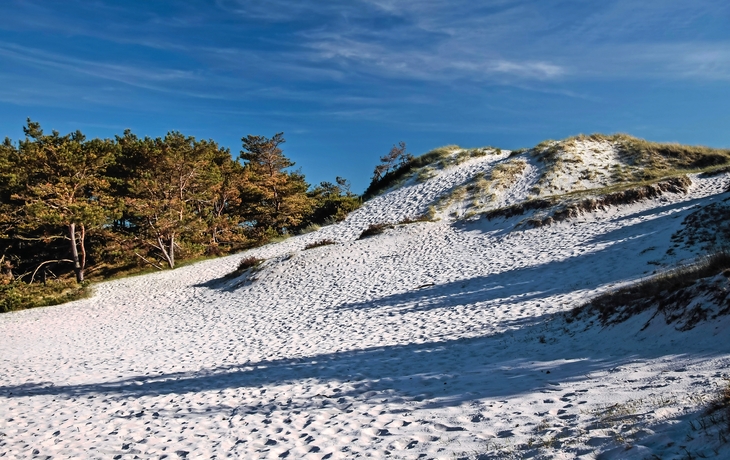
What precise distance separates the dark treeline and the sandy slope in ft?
27.9

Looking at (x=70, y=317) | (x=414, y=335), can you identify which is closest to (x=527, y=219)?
(x=414, y=335)

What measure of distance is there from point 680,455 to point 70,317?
2278cm

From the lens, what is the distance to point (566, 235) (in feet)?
63.7

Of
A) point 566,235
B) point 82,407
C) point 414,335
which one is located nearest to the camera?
point 82,407

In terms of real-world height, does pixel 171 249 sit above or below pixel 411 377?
above

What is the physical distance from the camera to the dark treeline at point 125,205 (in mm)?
26578

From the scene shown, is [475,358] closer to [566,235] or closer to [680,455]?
[680,455]

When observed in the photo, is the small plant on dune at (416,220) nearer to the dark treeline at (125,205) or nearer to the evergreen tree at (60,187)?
the dark treeline at (125,205)

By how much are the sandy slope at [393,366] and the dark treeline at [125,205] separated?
8518 mm

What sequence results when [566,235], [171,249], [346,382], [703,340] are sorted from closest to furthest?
[703,340] < [346,382] < [566,235] < [171,249]

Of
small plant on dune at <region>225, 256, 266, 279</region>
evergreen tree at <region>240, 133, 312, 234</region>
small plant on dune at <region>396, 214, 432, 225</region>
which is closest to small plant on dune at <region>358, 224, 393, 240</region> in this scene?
small plant on dune at <region>396, 214, 432, 225</region>

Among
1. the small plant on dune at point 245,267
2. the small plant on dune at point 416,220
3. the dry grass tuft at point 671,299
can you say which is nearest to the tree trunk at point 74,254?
the small plant on dune at point 245,267

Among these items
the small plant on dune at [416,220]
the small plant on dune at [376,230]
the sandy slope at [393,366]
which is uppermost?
the small plant on dune at [416,220]

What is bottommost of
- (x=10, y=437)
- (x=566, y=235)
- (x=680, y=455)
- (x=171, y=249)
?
(x=10, y=437)
